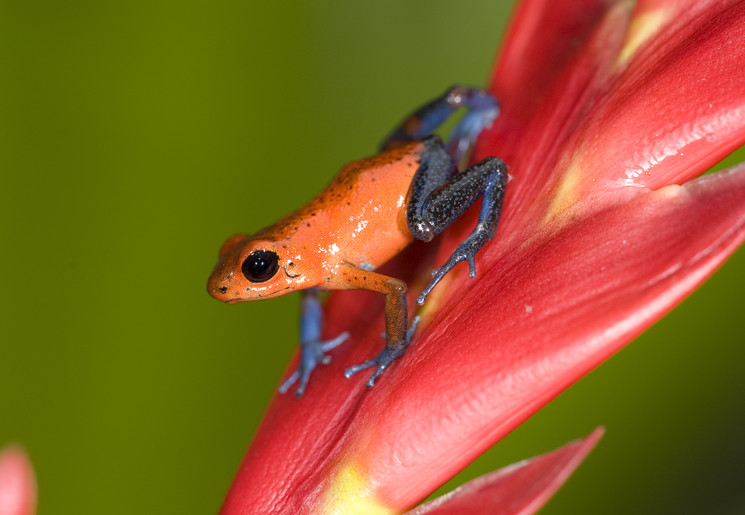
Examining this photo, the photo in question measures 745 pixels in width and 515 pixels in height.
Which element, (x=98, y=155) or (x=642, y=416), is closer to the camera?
(x=642, y=416)

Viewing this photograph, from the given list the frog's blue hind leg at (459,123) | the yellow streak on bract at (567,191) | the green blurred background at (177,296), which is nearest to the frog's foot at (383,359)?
the yellow streak on bract at (567,191)

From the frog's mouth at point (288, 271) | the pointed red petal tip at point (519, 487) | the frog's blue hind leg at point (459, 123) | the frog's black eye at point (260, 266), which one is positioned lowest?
the pointed red petal tip at point (519, 487)

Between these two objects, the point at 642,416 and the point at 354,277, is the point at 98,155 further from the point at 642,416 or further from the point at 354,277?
the point at 642,416

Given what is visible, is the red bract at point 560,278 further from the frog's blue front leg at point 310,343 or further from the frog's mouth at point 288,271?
the frog's mouth at point 288,271

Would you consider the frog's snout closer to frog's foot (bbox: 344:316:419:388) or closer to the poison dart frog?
the poison dart frog

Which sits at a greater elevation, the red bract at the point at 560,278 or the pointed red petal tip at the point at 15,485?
the pointed red petal tip at the point at 15,485

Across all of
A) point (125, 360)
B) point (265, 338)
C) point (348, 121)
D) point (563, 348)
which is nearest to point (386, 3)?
point (348, 121)

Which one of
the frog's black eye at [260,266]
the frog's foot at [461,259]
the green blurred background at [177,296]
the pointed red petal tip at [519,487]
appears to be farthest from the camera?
the green blurred background at [177,296]
